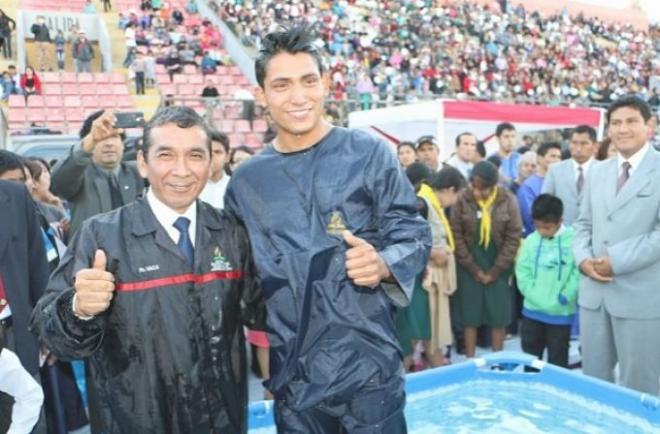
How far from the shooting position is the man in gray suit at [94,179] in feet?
11.2

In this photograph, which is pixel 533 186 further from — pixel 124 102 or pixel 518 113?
pixel 124 102

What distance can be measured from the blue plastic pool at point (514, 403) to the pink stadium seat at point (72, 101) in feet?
39.2

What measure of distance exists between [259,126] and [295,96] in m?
10.1

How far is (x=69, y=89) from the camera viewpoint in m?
14.9

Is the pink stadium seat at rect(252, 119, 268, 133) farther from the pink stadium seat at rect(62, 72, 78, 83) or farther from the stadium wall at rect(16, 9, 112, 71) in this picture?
the stadium wall at rect(16, 9, 112, 71)

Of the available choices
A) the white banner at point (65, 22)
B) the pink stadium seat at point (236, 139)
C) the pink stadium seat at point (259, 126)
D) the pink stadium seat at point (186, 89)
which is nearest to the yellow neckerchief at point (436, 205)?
the pink stadium seat at point (236, 139)

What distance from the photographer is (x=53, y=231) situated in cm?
341

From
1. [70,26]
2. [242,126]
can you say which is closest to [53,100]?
[242,126]

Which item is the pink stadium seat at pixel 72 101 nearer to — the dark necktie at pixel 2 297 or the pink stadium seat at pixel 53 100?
the pink stadium seat at pixel 53 100

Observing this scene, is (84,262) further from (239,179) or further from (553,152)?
(553,152)

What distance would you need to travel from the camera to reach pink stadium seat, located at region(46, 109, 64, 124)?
43.4 ft

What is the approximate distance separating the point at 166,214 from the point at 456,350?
4013 mm

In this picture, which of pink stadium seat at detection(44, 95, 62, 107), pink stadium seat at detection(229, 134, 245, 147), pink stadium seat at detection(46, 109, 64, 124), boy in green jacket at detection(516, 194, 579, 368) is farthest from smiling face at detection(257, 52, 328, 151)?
pink stadium seat at detection(44, 95, 62, 107)

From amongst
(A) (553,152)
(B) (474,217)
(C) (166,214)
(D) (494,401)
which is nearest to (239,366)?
(C) (166,214)
